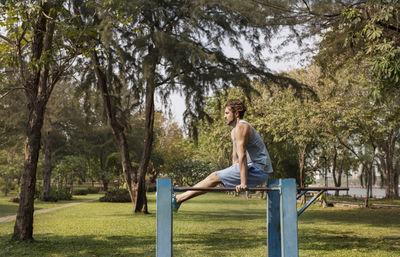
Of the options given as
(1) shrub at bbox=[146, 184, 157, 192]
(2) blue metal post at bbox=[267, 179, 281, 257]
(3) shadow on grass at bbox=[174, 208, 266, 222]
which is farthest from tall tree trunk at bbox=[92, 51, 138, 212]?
(1) shrub at bbox=[146, 184, 157, 192]

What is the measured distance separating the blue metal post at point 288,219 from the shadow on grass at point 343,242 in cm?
492

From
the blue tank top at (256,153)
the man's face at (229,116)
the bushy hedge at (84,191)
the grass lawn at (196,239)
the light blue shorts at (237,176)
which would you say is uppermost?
the man's face at (229,116)

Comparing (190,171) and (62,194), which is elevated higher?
(190,171)

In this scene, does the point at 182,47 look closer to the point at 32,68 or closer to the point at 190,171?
the point at 32,68

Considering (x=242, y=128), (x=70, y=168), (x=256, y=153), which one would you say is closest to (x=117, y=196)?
(x=70, y=168)

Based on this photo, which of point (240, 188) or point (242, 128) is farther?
point (242, 128)

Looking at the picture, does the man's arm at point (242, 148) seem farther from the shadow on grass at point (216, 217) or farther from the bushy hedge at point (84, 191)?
the bushy hedge at point (84, 191)

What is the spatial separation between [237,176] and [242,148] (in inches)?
13.2

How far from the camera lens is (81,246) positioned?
374 inches

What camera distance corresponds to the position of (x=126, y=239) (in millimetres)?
10672

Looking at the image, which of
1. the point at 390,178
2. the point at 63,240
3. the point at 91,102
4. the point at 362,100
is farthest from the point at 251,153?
the point at 390,178

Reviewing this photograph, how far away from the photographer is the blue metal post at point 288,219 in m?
4.50

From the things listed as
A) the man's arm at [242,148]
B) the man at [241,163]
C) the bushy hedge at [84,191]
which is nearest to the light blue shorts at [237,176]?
the man at [241,163]

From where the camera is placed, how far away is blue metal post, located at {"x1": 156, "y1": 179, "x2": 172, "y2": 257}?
4164 mm
